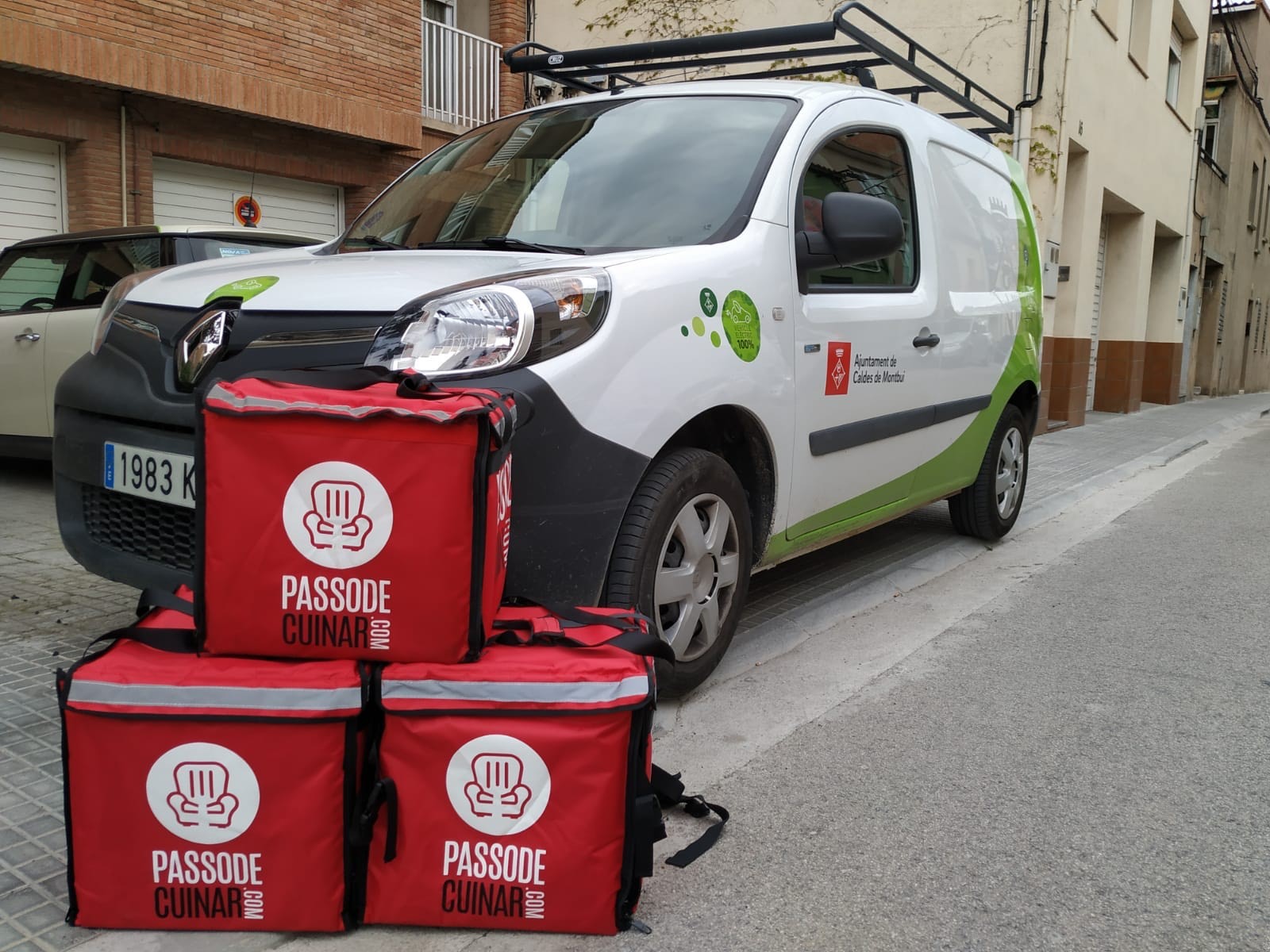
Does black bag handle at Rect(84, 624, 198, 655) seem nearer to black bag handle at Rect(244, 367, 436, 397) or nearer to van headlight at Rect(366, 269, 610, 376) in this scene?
black bag handle at Rect(244, 367, 436, 397)

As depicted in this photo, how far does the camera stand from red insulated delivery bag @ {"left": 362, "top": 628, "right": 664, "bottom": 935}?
2.07 metres

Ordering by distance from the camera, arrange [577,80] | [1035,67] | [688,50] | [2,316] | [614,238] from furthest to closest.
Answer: [1035,67]
[2,316]
[577,80]
[688,50]
[614,238]

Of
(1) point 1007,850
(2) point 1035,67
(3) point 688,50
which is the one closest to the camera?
(1) point 1007,850

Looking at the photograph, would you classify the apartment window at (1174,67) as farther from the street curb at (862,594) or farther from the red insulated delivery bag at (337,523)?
the red insulated delivery bag at (337,523)

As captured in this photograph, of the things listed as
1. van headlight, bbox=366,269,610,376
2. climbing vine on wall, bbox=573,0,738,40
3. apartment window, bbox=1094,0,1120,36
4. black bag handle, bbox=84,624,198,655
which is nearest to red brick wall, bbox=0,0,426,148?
climbing vine on wall, bbox=573,0,738,40

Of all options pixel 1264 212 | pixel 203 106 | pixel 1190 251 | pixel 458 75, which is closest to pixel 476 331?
pixel 203 106

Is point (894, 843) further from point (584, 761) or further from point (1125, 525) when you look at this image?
point (1125, 525)

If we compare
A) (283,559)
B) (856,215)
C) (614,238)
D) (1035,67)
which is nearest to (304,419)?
(283,559)

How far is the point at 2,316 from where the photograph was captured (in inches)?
258

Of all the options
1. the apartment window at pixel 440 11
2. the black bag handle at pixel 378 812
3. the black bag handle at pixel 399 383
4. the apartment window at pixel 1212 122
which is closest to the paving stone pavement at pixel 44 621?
the black bag handle at pixel 378 812

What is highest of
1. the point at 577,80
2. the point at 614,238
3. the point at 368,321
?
the point at 577,80

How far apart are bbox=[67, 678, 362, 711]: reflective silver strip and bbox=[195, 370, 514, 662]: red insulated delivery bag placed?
0.39ft

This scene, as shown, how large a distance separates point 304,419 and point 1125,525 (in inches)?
234

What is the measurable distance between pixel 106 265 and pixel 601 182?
3.86 m
